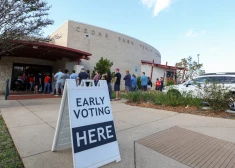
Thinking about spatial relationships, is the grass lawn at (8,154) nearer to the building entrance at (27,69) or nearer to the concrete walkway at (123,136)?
the concrete walkway at (123,136)

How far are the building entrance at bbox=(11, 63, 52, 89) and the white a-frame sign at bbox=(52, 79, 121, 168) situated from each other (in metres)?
14.3

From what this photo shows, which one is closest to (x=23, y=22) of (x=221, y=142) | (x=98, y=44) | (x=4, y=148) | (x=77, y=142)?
(x=4, y=148)

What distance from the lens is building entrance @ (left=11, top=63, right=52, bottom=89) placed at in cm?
1462

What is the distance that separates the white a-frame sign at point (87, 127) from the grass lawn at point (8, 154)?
568 millimetres

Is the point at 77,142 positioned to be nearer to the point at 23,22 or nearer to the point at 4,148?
the point at 4,148

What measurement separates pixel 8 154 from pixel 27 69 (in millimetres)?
14487

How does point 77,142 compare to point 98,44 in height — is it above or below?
below

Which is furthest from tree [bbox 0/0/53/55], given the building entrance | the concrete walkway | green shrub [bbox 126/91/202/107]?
the building entrance

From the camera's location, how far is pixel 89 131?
2.45 metres

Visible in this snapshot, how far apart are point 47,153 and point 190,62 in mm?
27387

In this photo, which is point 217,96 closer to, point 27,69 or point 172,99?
point 172,99

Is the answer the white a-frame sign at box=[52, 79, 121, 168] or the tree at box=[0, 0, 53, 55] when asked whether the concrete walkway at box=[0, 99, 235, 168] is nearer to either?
the white a-frame sign at box=[52, 79, 121, 168]

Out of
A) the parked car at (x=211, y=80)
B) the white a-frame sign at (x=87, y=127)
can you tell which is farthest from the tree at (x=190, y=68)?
the white a-frame sign at (x=87, y=127)

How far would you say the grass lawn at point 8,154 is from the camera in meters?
2.45
